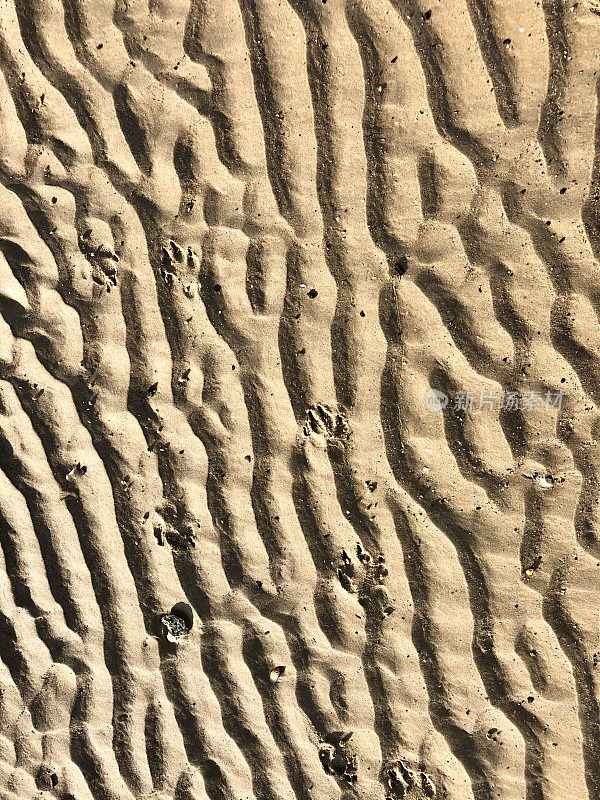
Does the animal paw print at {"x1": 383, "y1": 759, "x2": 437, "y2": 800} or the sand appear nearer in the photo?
the sand

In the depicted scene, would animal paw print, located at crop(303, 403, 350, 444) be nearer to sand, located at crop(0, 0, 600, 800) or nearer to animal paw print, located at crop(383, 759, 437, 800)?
sand, located at crop(0, 0, 600, 800)

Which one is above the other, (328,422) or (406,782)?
(328,422)

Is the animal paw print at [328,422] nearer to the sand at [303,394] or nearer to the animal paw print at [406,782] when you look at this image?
the sand at [303,394]

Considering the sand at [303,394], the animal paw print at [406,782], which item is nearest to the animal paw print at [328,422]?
the sand at [303,394]

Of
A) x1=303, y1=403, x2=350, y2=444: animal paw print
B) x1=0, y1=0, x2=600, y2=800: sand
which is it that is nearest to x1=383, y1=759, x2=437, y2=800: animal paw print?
x1=0, y1=0, x2=600, y2=800: sand

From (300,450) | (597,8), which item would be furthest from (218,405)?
(597,8)

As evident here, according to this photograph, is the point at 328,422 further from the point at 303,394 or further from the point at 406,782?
the point at 406,782

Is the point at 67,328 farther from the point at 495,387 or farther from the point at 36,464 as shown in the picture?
the point at 495,387

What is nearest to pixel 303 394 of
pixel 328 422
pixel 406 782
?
pixel 328 422
